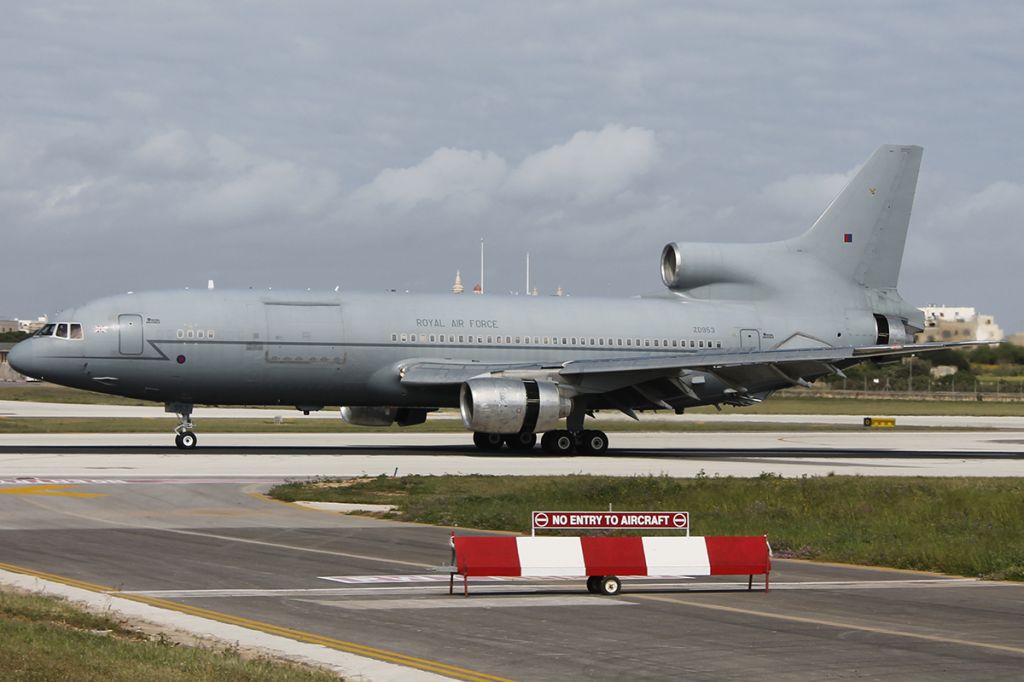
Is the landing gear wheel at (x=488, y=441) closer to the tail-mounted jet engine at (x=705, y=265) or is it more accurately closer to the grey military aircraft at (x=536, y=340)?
the grey military aircraft at (x=536, y=340)

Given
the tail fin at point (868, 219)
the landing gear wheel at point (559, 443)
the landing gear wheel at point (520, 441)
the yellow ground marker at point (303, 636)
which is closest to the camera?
the yellow ground marker at point (303, 636)

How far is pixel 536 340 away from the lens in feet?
152

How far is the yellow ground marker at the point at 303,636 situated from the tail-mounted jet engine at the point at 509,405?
24333 millimetres

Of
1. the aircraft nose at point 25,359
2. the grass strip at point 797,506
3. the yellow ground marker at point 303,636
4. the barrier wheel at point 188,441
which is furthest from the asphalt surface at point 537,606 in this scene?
the aircraft nose at point 25,359

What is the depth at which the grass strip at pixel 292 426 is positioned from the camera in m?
54.9

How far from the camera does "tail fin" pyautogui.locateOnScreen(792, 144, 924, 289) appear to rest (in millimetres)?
51531

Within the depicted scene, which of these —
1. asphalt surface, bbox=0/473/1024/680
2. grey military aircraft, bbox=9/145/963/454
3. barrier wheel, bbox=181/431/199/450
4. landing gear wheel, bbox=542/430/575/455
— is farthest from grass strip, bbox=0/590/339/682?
landing gear wheel, bbox=542/430/575/455

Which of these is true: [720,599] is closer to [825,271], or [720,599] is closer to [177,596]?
[177,596]

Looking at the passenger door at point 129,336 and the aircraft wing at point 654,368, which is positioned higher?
the passenger door at point 129,336

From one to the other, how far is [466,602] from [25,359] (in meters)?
29.4

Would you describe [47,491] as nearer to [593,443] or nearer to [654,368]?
[654,368]

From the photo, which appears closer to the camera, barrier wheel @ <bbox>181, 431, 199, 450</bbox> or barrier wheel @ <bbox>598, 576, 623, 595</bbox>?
barrier wheel @ <bbox>598, 576, 623, 595</bbox>

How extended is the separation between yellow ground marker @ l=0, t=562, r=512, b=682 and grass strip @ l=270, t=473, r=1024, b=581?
9237 millimetres

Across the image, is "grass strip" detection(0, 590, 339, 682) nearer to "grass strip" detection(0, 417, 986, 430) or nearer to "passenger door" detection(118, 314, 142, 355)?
"passenger door" detection(118, 314, 142, 355)
